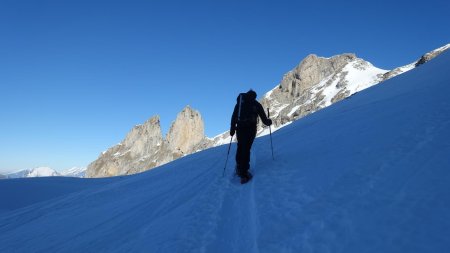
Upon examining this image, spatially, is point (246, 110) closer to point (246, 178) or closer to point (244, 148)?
point (244, 148)

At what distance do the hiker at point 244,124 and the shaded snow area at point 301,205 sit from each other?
46cm

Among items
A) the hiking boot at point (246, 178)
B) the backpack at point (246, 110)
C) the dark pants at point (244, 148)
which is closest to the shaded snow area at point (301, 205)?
the hiking boot at point (246, 178)

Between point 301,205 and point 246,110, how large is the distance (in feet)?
13.4

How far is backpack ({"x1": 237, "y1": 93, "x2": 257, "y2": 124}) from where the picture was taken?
32.3ft

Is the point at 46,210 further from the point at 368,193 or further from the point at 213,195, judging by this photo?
the point at 368,193

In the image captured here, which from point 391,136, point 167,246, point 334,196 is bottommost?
point 167,246

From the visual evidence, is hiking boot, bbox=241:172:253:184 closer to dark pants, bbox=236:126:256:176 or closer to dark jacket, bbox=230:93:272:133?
dark pants, bbox=236:126:256:176

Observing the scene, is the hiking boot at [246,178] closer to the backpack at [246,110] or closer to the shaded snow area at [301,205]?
the shaded snow area at [301,205]

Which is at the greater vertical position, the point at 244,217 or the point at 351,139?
the point at 351,139

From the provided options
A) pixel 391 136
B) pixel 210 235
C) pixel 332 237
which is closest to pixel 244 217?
pixel 210 235

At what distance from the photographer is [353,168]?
7242 mm

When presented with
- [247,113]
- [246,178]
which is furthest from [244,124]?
[246,178]

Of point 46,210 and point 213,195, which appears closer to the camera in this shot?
point 213,195

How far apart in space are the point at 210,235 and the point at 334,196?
2161 mm
